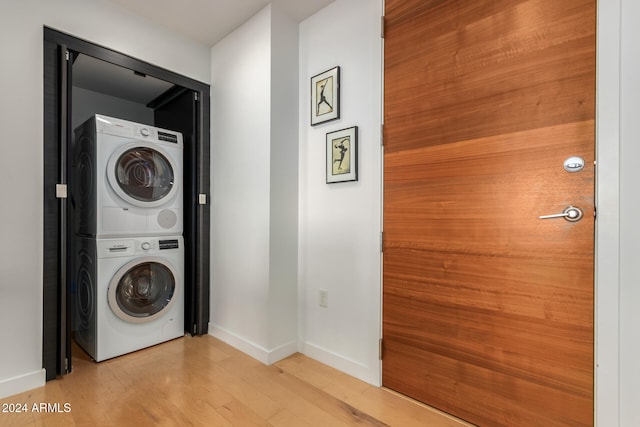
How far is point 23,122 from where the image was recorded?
5.65 ft

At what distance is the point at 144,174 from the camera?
2.32m

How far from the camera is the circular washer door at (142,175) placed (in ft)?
7.05

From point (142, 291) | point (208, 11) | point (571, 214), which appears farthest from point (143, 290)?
point (571, 214)

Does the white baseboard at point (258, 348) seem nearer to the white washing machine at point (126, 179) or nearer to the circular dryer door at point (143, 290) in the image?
the circular dryer door at point (143, 290)

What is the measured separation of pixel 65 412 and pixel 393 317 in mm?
1709

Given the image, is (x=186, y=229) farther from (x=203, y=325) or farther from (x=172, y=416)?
(x=172, y=416)

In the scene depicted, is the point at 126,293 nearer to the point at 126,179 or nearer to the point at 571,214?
the point at 126,179

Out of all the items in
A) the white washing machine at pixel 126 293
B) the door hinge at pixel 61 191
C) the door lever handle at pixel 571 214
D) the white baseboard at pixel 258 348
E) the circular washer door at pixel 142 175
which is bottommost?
the white baseboard at pixel 258 348

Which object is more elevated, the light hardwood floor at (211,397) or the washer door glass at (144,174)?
the washer door glass at (144,174)

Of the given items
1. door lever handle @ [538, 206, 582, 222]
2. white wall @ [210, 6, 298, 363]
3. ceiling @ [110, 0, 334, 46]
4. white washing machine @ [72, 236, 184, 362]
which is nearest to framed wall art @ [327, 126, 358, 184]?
white wall @ [210, 6, 298, 363]

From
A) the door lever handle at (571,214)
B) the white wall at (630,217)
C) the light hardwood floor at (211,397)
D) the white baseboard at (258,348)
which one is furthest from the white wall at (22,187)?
the white wall at (630,217)

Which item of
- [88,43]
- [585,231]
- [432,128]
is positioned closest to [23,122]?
[88,43]

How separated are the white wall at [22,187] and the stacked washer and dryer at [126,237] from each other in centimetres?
32

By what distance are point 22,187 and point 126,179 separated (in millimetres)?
571
